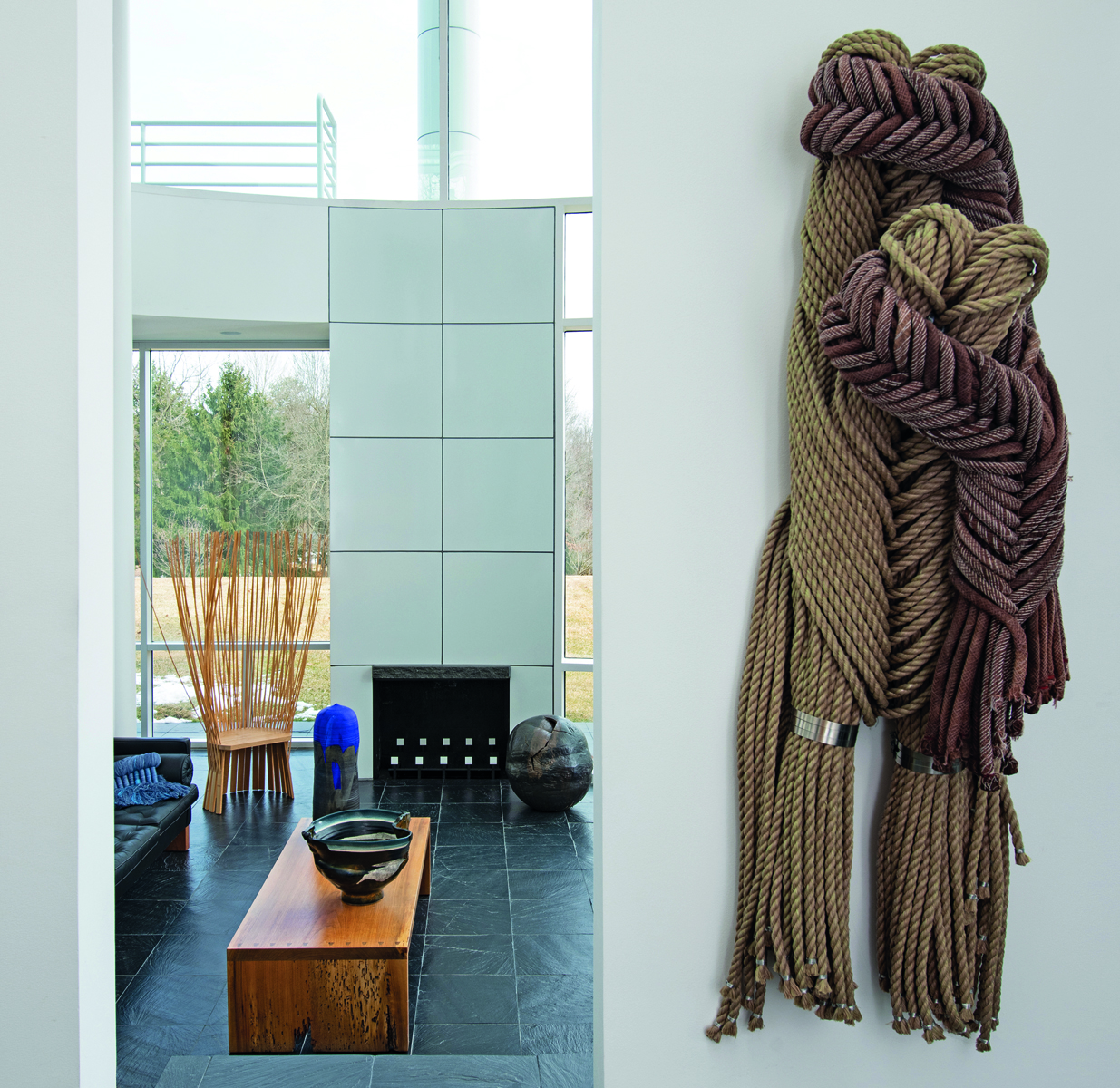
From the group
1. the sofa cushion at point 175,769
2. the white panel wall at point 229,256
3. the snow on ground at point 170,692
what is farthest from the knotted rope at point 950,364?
the snow on ground at point 170,692

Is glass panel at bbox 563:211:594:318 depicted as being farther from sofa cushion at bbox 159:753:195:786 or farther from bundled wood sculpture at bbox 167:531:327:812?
sofa cushion at bbox 159:753:195:786

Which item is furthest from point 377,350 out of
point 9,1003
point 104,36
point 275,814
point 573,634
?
point 9,1003

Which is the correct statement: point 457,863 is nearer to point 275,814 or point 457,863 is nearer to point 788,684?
point 275,814

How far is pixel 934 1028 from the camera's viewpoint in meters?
0.89

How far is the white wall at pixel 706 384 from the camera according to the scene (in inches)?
36.5

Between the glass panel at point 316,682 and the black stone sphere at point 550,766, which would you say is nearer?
the black stone sphere at point 550,766

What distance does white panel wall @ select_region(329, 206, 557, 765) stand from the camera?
16.5 feet

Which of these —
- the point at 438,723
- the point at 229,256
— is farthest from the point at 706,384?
the point at 229,256

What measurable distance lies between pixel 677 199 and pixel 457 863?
3.42 metres

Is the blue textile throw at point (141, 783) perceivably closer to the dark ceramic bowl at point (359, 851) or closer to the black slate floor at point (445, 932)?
the black slate floor at point (445, 932)

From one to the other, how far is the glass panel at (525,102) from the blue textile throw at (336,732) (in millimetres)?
3533

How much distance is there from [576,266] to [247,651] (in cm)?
317

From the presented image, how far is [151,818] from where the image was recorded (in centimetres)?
341

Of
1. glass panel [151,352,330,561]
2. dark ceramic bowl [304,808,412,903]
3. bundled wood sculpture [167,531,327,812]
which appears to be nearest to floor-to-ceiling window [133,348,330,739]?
glass panel [151,352,330,561]
